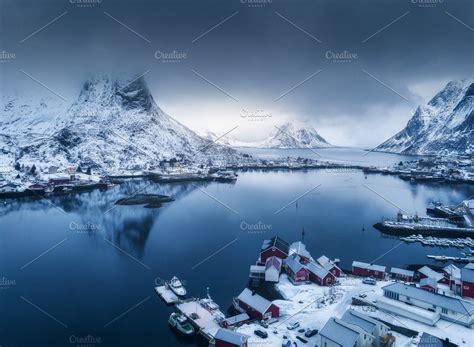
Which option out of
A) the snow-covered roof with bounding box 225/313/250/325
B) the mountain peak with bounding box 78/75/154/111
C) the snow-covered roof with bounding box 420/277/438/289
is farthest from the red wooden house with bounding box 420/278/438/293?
the mountain peak with bounding box 78/75/154/111

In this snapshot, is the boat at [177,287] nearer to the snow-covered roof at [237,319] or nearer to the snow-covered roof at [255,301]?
the snow-covered roof at [255,301]

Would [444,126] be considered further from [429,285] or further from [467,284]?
[429,285]

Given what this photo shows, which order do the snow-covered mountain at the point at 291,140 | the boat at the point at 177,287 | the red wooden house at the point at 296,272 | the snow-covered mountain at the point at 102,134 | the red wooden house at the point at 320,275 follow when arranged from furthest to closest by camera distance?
1. the snow-covered mountain at the point at 291,140
2. the snow-covered mountain at the point at 102,134
3. the red wooden house at the point at 296,272
4. the red wooden house at the point at 320,275
5. the boat at the point at 177,287

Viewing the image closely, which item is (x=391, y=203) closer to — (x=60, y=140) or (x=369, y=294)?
(x=369, y=294)

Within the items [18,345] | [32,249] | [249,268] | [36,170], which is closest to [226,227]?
[249,268]

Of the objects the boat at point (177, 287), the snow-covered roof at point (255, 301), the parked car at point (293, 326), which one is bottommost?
the boat at point (177, 287)

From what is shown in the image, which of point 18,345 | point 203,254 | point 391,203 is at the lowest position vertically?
point 18,345

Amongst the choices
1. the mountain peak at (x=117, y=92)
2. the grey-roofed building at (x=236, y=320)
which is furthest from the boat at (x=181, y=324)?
the mountain peak at (x=117, y=92)
